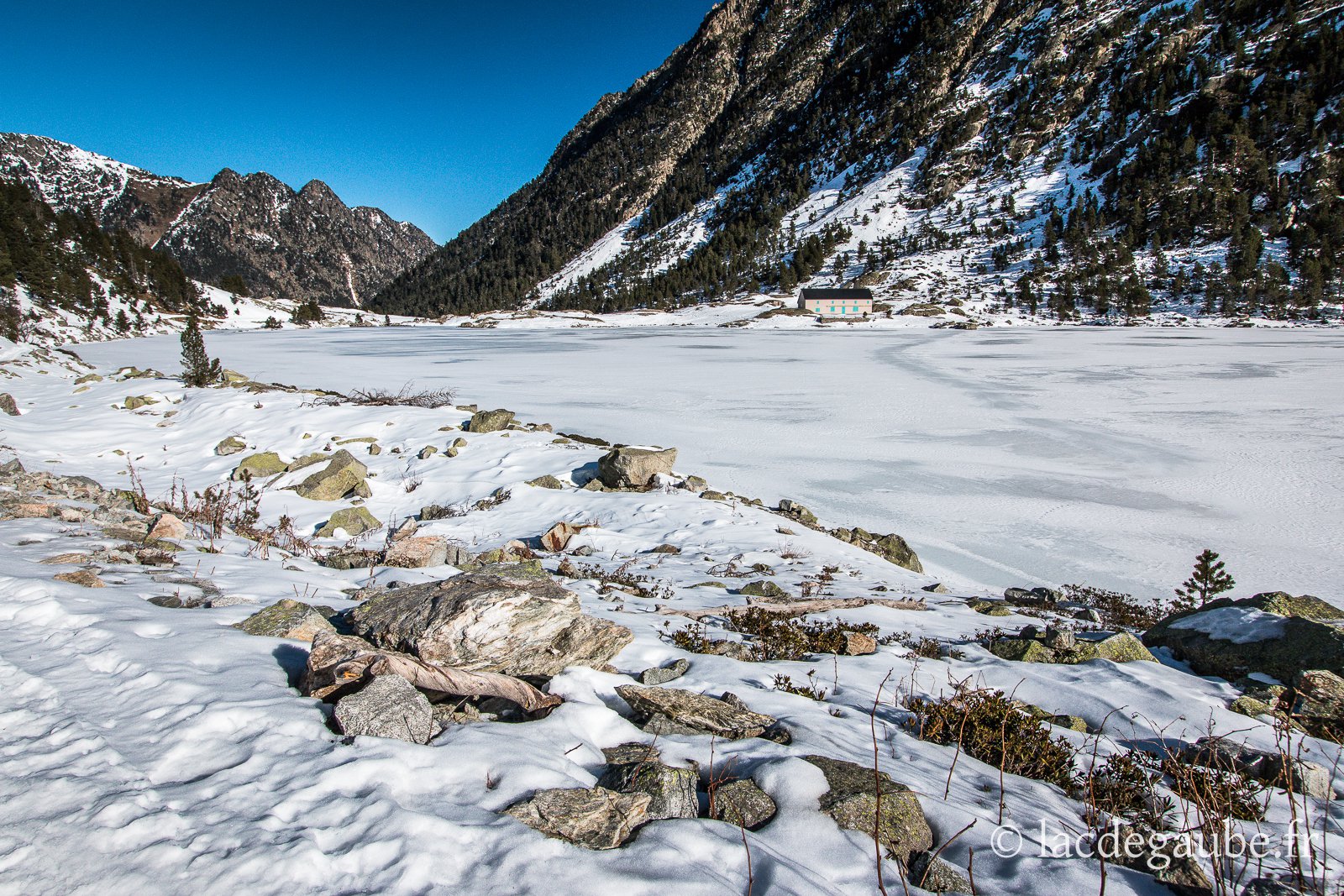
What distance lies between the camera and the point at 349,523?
8.16 metres

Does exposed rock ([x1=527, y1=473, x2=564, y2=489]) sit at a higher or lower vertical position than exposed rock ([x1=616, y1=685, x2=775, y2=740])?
lower

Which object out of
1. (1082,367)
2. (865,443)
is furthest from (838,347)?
(865,443)

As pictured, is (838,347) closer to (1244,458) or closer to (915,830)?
(1244,458)

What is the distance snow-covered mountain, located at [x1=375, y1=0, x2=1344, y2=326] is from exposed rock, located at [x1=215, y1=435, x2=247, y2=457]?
7041 centimetres

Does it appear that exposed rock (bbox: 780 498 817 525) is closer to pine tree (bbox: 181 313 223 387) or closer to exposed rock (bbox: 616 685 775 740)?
exposed rock (bbox: 616 685 775 740)

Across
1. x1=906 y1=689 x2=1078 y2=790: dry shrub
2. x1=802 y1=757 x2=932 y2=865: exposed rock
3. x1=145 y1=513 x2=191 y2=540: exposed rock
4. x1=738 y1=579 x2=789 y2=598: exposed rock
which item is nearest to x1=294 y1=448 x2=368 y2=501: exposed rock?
x1=145 y1=513 x2=191 y2=540: exposed rock

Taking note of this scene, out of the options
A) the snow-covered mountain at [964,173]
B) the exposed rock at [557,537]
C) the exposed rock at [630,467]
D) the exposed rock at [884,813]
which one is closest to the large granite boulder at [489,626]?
the exposed rock at [884,813]

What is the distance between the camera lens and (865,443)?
1398 cm

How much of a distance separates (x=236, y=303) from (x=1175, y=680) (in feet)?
331

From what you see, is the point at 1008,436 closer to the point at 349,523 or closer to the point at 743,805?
the point at 349,523

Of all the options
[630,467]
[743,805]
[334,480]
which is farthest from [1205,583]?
[334,480]

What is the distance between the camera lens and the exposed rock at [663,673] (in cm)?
369

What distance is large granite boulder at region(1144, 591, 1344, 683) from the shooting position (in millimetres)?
4199

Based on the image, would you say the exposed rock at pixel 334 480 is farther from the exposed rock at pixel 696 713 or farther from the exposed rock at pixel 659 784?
the exposed rock at pixel 659 784
